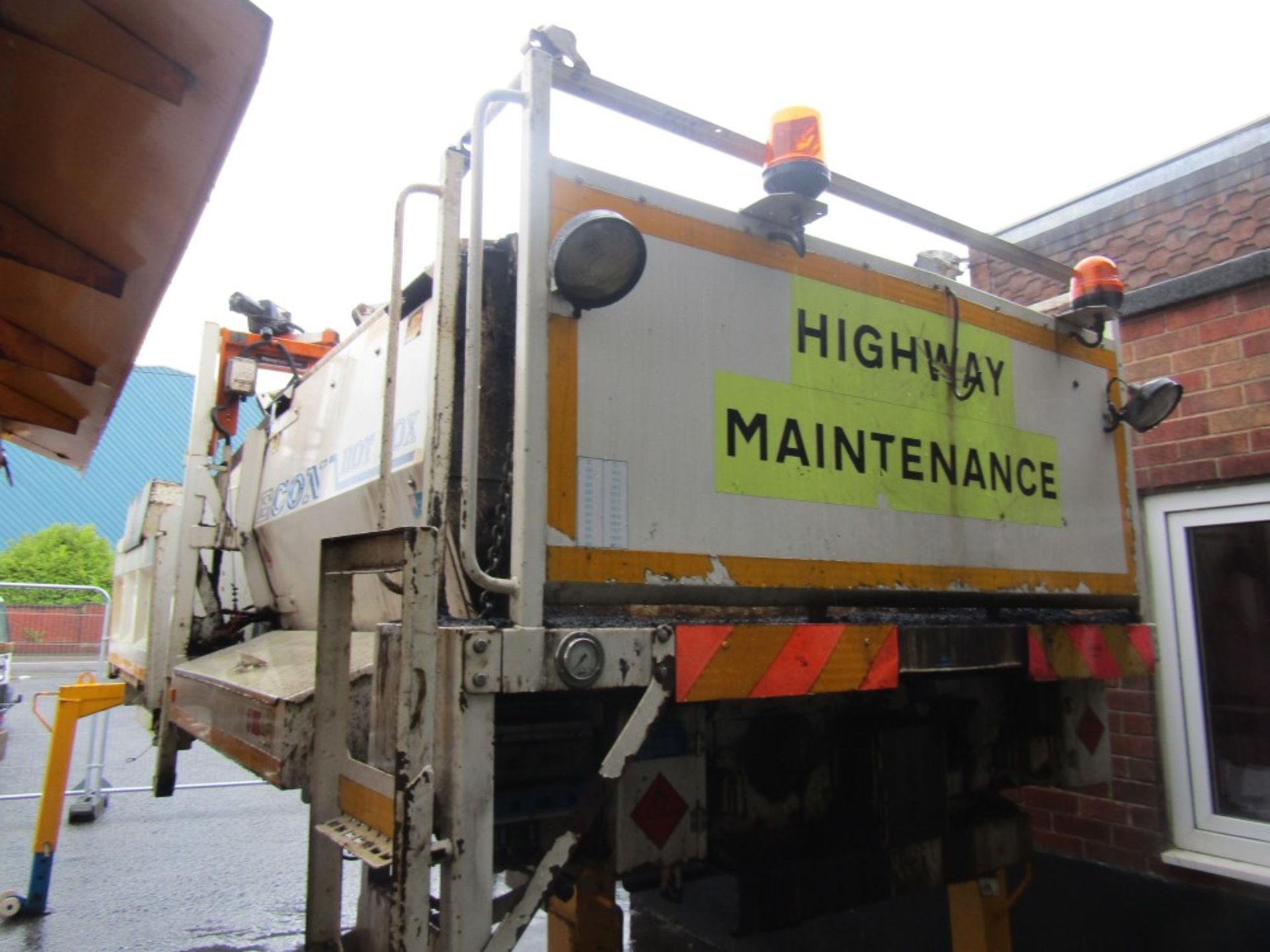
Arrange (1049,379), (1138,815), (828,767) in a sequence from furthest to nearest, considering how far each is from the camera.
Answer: (1138,815)
(1049,379)
(828,767)

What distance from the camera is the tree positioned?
28406 millimetres

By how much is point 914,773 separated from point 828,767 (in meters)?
0.26

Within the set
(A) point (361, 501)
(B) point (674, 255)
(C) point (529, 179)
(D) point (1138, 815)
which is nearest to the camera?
(C) point (529, 179)

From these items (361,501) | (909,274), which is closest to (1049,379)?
(909,274)

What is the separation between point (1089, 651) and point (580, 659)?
1858mm

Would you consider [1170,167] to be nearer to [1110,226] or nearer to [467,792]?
[1110,226]

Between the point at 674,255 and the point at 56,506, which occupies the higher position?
the point at 56,506

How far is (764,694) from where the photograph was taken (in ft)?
6.86

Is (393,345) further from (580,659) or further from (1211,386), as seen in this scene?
(1211,386)

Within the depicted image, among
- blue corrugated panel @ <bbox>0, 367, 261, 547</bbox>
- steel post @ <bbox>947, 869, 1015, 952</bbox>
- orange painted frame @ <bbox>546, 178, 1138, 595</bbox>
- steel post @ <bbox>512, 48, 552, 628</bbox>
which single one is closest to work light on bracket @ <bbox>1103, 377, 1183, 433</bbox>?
orange painted frame @ <bbox>546, 178, 1138, 595</bbox>

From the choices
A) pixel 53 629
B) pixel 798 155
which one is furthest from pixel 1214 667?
pixel 53 629

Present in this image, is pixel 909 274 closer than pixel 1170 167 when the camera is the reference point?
Yes

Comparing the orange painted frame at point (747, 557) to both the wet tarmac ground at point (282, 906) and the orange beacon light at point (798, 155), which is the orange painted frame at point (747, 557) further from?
the wet tarmac ground at point (282, 906)

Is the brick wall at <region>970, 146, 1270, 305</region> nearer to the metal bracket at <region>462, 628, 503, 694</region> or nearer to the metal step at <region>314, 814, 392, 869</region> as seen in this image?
the metal bracket at <region>462, 628, 503, 694</region>
